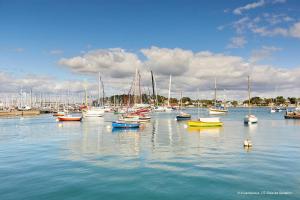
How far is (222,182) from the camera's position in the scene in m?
22.0

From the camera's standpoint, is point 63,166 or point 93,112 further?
point 93,112

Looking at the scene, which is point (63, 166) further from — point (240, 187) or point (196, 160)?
point (240, 187)

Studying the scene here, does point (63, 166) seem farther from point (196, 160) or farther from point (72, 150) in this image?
point (196, 160)

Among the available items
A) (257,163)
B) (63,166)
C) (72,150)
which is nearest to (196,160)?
(257,163)

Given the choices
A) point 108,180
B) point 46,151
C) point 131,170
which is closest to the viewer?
point 108,180

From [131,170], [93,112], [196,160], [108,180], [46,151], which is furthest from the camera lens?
[93,112]

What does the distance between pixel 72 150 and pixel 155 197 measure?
22.1 meters

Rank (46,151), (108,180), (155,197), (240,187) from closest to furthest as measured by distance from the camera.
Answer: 1. (155,197)
2. (240,187)
3. (108,180)
4. (46,151)

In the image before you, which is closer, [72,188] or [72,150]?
[72,188]

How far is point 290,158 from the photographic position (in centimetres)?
3152

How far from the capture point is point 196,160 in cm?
3017

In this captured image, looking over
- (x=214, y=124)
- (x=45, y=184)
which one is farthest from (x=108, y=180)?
(x=214, y=124)

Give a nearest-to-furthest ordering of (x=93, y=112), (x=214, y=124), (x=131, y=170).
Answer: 1. (x=131, y=170)
2. (x=214, y=124)
3. (x=93, y=112)

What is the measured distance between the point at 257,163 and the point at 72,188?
19.1 m
